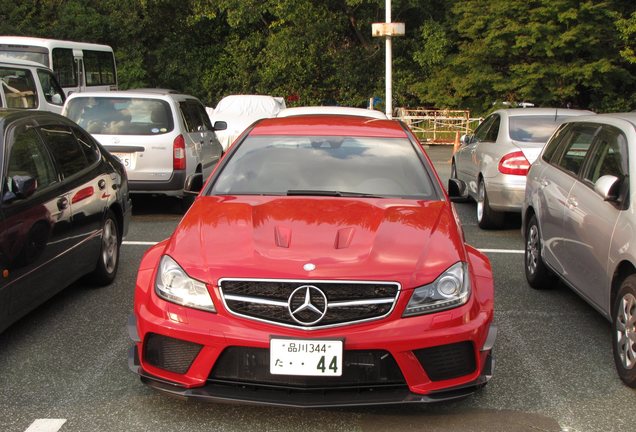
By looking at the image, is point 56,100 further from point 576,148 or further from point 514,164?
point 576,148

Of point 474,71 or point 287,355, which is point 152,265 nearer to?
point 287,355

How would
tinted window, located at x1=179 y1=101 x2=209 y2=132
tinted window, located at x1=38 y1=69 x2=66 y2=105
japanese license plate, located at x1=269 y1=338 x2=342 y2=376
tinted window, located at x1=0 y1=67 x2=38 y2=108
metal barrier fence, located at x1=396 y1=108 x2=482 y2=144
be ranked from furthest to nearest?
metal barrier fence, located at x1=396 y1=108 x2=482 y2=144 < tinted window, located at x1=38 y1=69 x2=66 y2=105 < tinted window, located at x1=0 y1=67 x2=38 y2=108 < tinted window, located at x1=179 y1=101 x2=209 y2=132 < japanese license plate, located at x1=269 y1=338 x2=342 y2=376

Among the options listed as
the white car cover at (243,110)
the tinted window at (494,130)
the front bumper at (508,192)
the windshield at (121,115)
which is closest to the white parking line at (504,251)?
the front bumper at (508,192)

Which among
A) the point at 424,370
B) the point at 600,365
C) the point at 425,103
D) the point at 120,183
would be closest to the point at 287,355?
the point at 424,370

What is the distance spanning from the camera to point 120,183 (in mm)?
7312

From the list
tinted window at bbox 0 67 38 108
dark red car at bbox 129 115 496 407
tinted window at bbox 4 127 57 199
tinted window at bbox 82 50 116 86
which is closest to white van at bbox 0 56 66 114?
tinted window at bbox 0 67 38 108

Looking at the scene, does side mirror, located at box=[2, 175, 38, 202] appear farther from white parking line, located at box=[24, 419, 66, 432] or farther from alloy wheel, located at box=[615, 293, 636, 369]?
alloy wheel, located at box=[615, 293, 636, 369]

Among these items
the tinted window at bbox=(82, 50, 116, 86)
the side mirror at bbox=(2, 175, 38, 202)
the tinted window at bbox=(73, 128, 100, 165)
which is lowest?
the tinted window at bbox=(82, 50, 116, 86)

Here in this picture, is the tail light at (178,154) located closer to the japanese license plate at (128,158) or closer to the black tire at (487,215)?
the japanese license plate at (128,158)

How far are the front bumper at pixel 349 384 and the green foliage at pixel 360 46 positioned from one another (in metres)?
23.5

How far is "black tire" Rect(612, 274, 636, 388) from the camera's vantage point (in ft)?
14.5

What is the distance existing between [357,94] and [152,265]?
31330 mm

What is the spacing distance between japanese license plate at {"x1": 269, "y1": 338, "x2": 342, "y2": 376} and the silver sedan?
5.98 m

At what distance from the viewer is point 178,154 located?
10195mm
